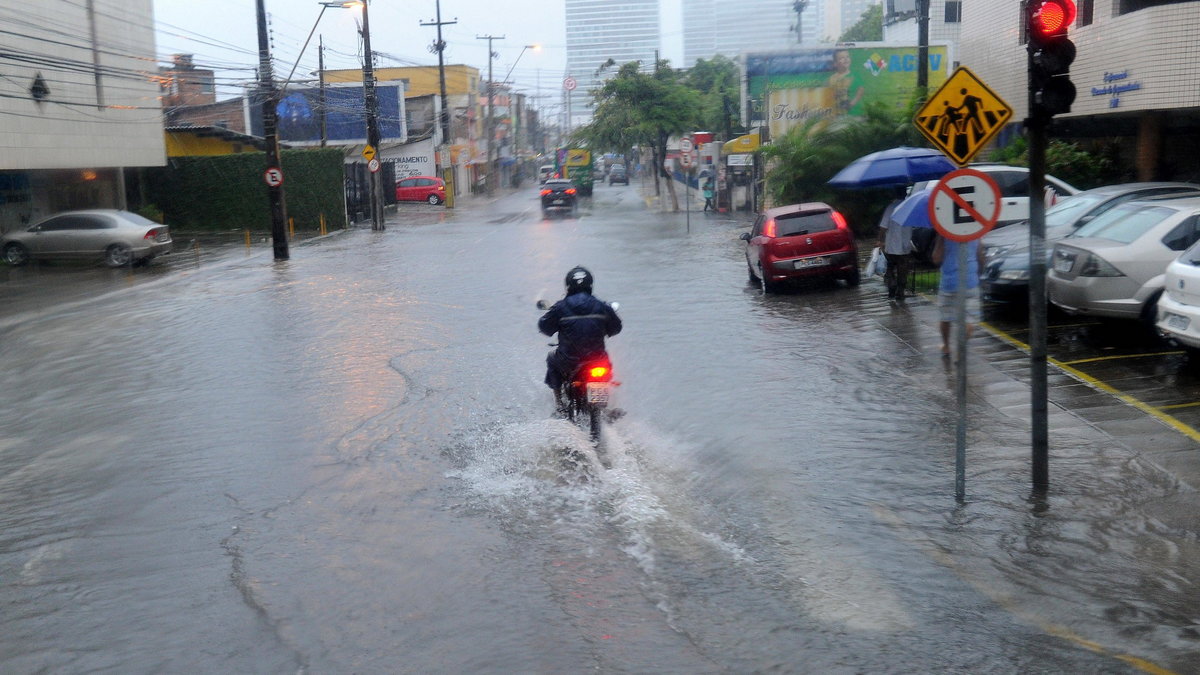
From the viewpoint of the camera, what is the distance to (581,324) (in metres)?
9.36

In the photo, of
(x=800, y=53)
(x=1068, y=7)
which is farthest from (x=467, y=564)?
(x=800, y=53)

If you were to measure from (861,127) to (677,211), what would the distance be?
18855 millimetres

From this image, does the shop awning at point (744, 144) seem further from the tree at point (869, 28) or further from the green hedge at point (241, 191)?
the tree at point (869, 28)

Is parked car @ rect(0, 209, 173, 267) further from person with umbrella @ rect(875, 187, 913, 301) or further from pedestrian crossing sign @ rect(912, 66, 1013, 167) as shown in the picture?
pedestrian crossing sign @ rect(912, 66, 1013, 167)

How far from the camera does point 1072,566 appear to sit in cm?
662

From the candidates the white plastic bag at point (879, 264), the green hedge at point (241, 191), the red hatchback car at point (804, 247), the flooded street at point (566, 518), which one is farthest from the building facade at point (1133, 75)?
the green hedge at point (241, 191)

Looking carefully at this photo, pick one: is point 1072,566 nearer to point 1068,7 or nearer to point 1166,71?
point 1068,7

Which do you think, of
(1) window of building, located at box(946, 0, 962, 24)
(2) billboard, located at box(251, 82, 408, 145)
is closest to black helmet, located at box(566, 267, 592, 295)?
(1) window of building, located at box(946, 0, 962, 24)

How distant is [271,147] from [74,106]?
7.38 m

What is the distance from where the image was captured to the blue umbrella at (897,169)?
17875mm

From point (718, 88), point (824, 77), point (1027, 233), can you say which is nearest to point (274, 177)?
point (1027, 233)

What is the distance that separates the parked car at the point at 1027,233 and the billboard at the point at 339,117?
170ft

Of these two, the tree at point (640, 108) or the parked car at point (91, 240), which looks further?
the tree at point (640, 108)

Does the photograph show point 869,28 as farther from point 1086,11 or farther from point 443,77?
point 1086,11
